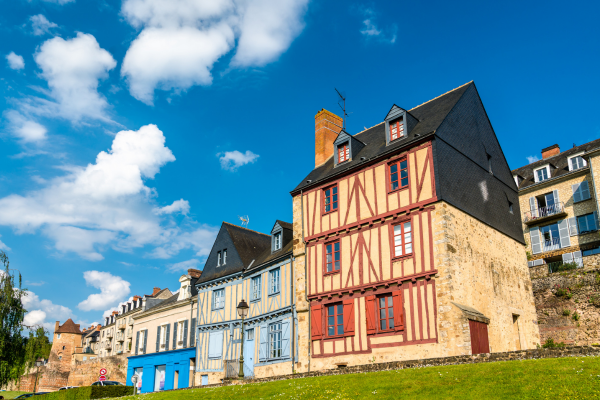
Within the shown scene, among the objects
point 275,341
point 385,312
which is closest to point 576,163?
point 385,312

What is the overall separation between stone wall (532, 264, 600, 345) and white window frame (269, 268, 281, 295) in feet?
37.0

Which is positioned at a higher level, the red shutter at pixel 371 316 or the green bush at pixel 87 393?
the red shutter at pixel 371 316

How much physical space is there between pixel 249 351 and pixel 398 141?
1237 centimetres

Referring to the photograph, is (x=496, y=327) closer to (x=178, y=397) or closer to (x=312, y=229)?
(x=312, y=229)

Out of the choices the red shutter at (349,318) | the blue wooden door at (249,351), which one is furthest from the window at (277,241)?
the red shutter at (349,318)

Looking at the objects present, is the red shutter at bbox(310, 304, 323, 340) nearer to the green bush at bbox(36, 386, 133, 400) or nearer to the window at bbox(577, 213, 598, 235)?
the green bush at bbox(36, 386, 133, 400)

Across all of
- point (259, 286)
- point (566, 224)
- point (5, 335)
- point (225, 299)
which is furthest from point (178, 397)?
point (566, 224)

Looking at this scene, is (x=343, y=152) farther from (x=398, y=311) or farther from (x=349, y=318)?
(x=398, y=311)

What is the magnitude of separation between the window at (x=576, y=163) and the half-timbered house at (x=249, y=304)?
1695cm

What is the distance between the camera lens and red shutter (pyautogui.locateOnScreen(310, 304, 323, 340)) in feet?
62.7

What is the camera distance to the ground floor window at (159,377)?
101 feet

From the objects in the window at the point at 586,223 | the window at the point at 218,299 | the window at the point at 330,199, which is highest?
the window at the point at 586,223

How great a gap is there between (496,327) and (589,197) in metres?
14.7

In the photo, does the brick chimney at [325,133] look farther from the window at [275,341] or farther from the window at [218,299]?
the window at [218,299]
